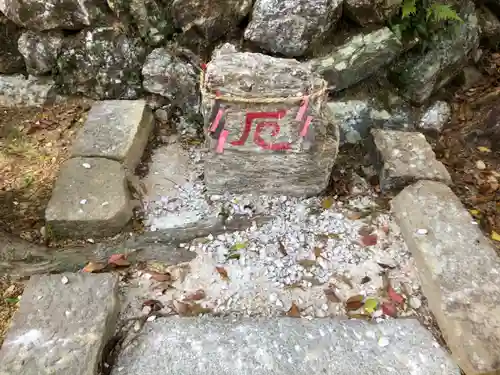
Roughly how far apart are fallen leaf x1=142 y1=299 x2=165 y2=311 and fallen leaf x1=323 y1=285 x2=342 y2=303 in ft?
3.01

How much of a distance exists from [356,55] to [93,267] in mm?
2459

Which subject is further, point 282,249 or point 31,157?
point 31,157

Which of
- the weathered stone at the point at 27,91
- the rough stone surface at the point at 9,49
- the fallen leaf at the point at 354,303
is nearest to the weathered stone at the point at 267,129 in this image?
the fallen leaf at the point at 354,303

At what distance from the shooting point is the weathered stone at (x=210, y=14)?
3383 mm

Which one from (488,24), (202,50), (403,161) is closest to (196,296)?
(403,161)

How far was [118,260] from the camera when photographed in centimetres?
270

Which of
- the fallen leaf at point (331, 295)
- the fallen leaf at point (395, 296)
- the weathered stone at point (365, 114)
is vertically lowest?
the fallen leaf at point (331, 295)

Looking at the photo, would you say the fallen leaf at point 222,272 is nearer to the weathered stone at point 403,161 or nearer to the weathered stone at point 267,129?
the weathered stone at point 267,129

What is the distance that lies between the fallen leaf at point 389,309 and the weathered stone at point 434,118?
187 centimetres

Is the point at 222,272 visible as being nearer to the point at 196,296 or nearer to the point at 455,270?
the point at 196,296

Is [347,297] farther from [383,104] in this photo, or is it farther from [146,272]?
[383,104]

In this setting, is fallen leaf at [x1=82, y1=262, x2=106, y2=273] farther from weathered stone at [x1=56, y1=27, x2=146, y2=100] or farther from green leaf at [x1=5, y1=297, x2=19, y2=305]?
weathered stone at [x1=56, y1=27, x2=146, y2=100]

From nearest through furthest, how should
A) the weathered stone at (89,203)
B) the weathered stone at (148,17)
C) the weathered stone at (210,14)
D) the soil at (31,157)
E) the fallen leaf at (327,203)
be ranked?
the weathered stone at (89,203)
the soil at (31,157)
the fallen leaf at (327,203)
the weathered stone at (210,14)
the weathered stone at (148,17)

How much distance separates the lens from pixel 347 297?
2.57 meters
